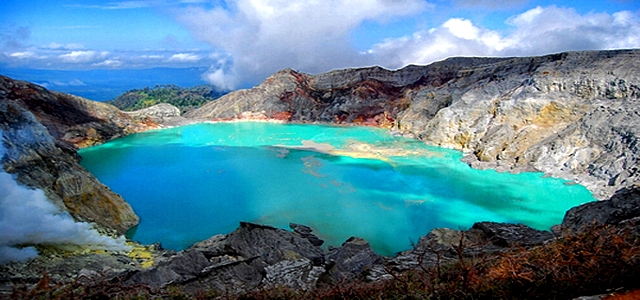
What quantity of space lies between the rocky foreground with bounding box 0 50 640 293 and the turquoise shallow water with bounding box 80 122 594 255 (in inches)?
59.0

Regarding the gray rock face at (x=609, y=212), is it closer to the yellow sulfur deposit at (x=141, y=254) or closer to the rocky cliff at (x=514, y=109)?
the rocky cliff at (x=514, y=109)

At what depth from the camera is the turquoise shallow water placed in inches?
565

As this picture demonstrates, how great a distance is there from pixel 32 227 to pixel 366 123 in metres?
32.8

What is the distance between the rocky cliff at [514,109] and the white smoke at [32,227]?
18.8 metres

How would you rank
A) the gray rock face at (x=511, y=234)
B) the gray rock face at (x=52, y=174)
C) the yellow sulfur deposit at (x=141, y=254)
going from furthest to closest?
the gray rock face at (x=52, y=174) → the yellow sulfur deposit at (x=141, y=254) → the gray rock face at (x=511, y=234)

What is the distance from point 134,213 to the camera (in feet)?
49.5

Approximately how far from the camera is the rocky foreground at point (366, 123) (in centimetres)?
839

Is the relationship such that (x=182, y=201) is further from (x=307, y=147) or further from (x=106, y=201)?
(x=307, y=147)

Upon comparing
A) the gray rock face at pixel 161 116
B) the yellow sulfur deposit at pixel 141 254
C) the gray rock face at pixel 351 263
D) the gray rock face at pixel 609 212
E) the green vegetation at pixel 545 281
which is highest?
the gray rock face at pixel 161 116

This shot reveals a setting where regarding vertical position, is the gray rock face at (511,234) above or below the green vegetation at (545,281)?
below

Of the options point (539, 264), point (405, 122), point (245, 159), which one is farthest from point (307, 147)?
point (539, 264)

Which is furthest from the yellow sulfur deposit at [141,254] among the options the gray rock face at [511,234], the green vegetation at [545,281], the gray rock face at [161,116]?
the gray rock face at [161,116]

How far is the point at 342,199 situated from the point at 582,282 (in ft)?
44.0

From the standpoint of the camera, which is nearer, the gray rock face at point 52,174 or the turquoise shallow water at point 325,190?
the gray rock face at point 52,174
